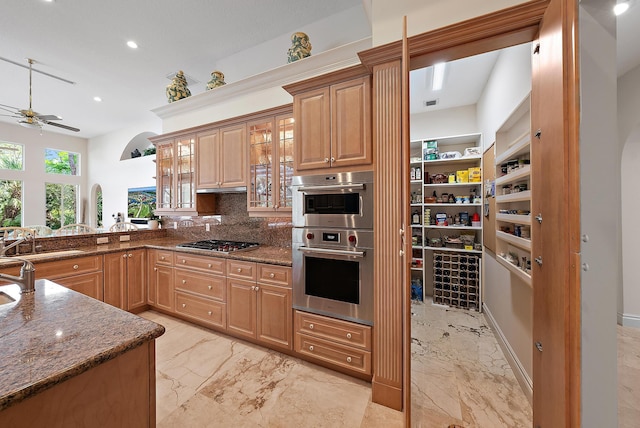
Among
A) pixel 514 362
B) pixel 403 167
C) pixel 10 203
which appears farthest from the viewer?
pixel 10 203

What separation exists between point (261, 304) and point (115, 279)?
1969 millimetres

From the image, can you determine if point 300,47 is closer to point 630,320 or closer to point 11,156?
point 630,320

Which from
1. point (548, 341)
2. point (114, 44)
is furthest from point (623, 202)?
point (114, 44)

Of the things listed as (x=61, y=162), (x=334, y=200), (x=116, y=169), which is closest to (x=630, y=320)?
(x=334, y=200)

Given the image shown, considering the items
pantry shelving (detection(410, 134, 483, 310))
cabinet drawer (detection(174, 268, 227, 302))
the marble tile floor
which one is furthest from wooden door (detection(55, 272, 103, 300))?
pantry shelving (detection(410, 134, 483, 310))

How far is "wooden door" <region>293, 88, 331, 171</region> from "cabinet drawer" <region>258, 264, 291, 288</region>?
3.03 ft

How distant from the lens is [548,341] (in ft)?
3.89

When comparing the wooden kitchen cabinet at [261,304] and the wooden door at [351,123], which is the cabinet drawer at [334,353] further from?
the wooden door at [351,123]

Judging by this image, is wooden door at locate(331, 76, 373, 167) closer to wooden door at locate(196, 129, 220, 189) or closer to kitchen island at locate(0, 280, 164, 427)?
kitchen island at locate(0, 280, 164, 427)

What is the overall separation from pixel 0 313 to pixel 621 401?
3.33 meters

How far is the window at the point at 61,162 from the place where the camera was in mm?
6887

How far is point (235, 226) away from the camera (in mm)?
3361

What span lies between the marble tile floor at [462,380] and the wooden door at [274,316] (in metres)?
1.12

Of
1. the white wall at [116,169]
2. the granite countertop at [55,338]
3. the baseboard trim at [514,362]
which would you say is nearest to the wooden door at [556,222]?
the baseboard trim at [514,362]
